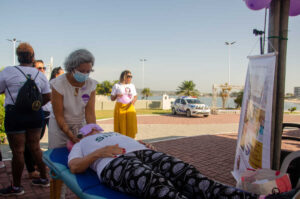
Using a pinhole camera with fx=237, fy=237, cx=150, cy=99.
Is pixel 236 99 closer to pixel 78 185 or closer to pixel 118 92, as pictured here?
pixel 118 92

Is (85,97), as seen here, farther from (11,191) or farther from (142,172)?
(11,191)

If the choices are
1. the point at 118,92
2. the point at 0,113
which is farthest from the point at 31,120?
the point at 0,113

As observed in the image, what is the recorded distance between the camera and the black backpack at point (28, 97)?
10.4 ft

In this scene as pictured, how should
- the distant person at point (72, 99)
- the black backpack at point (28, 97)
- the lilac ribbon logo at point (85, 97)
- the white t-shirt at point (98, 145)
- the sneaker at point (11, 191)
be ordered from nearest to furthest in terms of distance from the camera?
the white t-shirt at point (98, 145) < the distant person at point (72, 99) < the lilac ribbon logo at point (85, 97) < the black backpack at point (28, 97) < the sneaker at point (11, 191)

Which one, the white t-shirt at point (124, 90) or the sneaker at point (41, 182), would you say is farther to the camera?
the white t-shirt at point (124, 90)

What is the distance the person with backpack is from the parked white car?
612 inches

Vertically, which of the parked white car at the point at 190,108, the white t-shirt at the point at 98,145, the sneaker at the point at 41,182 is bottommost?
the sneaker at the point at 41,182

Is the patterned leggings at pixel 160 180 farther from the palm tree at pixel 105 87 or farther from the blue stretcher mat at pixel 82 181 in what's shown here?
the palm tree at pixel 105 87

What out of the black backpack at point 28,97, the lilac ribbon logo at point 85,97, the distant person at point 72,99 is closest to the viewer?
the distant person at point 72,99

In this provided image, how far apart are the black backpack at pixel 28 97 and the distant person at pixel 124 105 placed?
2874 millimetres

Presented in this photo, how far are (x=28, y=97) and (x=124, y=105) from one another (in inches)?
122

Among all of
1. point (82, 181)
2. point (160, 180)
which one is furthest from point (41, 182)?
point (160, 180)

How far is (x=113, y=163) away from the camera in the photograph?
7.08ft

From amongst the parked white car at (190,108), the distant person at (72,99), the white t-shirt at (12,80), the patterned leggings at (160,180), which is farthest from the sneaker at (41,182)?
the parked white car at (190,108)
